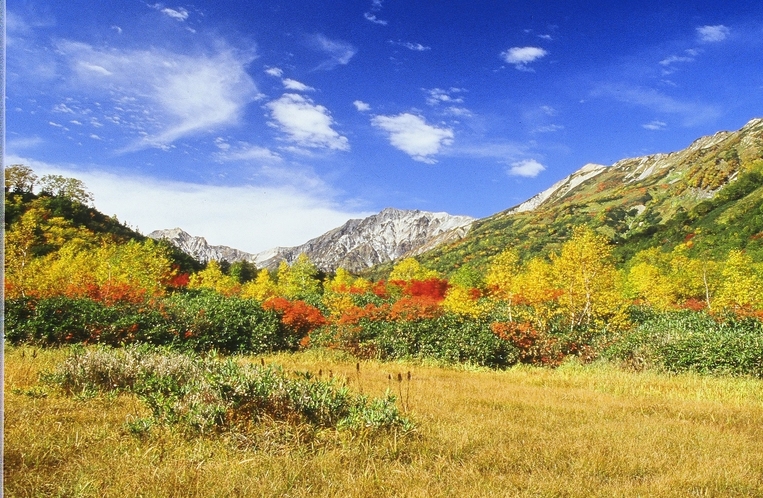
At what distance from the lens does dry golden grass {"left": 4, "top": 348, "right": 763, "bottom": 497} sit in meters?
4.29

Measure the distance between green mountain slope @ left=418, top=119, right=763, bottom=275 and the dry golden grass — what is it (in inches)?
1928

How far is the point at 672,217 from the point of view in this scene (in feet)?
326

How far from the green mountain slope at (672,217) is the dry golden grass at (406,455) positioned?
4897cm

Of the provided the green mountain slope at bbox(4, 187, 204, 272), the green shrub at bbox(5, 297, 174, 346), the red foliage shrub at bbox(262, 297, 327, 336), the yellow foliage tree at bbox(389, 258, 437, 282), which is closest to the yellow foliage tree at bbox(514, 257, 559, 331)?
the red foliage shrub at bbox(262, 297, 327, 336)

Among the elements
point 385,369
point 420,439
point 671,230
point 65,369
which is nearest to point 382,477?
point 420,439

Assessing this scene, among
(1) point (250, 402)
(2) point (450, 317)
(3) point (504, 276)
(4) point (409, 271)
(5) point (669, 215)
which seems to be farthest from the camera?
(5) point (669, 215)

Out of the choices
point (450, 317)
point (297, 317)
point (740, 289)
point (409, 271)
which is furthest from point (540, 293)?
point (409, 271)

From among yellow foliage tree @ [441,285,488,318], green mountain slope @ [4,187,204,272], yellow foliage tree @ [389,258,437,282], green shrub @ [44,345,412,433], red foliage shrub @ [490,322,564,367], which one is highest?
green mountain slope @ [4,187,204,272]

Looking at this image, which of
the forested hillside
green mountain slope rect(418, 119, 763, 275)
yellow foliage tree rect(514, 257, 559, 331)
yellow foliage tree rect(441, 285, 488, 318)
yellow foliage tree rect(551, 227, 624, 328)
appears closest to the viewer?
the forested hillside

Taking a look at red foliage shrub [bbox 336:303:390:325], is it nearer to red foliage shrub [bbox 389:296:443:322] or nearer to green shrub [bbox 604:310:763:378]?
red foliage shrub [bbox 389:296:443:322]

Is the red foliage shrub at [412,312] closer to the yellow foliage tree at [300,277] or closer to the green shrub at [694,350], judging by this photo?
the green shrub at [694,350]

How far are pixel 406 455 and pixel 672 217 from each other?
112865mm

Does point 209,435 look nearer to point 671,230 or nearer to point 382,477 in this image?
point 382,477

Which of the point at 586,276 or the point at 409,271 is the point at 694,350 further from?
the point at 409,271
